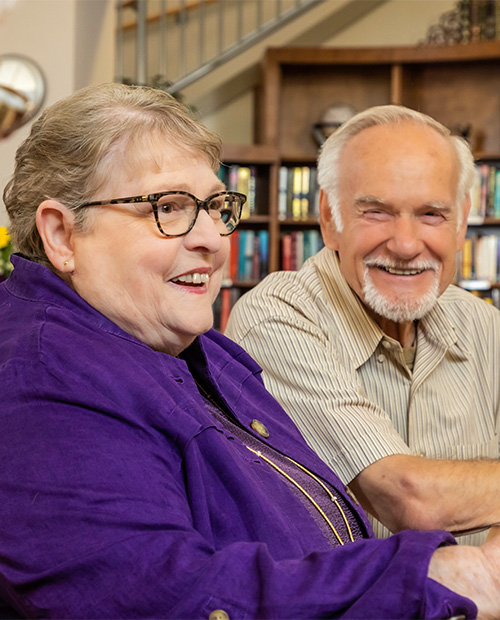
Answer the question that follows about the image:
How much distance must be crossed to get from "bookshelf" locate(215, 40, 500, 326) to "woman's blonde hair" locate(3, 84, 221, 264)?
3659mm

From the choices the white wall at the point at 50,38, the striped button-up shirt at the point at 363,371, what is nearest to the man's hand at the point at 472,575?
the striped button-up shirt at the point at 363,371

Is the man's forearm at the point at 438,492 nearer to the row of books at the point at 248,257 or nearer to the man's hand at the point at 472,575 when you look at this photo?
the man's hand at the point at 472,575

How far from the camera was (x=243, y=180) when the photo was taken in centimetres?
488

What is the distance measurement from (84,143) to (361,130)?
0.94m

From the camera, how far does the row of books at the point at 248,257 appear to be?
15.9 ft

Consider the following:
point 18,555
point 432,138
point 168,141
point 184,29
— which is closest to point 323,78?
point 184,29

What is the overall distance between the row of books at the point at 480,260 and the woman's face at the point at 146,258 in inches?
156

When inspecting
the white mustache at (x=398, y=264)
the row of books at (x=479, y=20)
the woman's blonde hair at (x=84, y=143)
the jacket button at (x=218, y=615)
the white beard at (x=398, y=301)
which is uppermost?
the row of books at (x=479, y=20)

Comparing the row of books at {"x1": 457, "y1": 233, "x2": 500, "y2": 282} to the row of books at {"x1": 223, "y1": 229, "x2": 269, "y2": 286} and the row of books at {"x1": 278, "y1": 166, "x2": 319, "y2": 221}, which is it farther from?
the row of books at {"x1": 223, "y1": 229, "x2": 269, "y2": 286}

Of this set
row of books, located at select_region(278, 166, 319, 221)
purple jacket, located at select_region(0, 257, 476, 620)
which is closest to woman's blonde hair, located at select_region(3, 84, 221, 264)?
purple jacket, located at select_region(0, 257, 476, 620)

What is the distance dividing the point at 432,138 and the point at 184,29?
396 cm

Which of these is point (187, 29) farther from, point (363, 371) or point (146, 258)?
point (146, 258)

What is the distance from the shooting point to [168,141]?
1.06 metres

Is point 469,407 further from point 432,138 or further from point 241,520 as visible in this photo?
point 241,520
